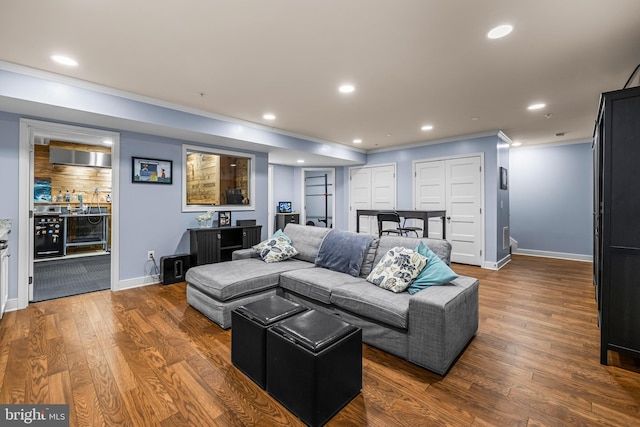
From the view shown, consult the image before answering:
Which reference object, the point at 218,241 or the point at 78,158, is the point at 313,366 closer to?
the point at 218,241

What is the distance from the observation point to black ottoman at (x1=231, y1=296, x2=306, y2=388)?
1.82m

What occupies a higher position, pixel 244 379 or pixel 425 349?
pixel 425 349

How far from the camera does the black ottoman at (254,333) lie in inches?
71.7

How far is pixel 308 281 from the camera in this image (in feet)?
9.02

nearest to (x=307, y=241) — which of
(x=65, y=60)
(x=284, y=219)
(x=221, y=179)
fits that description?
(x=221, y=179)

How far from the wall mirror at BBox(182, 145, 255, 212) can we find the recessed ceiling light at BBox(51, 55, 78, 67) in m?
2.24

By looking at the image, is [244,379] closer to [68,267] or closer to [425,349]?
[425,349]

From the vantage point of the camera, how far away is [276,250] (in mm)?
3545

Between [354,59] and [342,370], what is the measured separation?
248cm

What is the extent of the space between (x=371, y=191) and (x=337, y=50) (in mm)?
4849

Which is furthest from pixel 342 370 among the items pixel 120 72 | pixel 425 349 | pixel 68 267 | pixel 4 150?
pixel 68 267

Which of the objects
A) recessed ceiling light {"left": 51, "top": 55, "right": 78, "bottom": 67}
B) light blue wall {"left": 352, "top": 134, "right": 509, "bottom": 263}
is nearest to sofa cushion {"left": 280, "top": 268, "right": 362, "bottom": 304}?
recessed ceiling light {"left": 51, "top": 55, "right": 78, "bottom": 67}

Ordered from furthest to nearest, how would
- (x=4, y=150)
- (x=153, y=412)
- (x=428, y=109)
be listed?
(x=428, y=109) < (x=4, y=150) < (x=153, y=412)

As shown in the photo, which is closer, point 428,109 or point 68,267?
point 428,109
